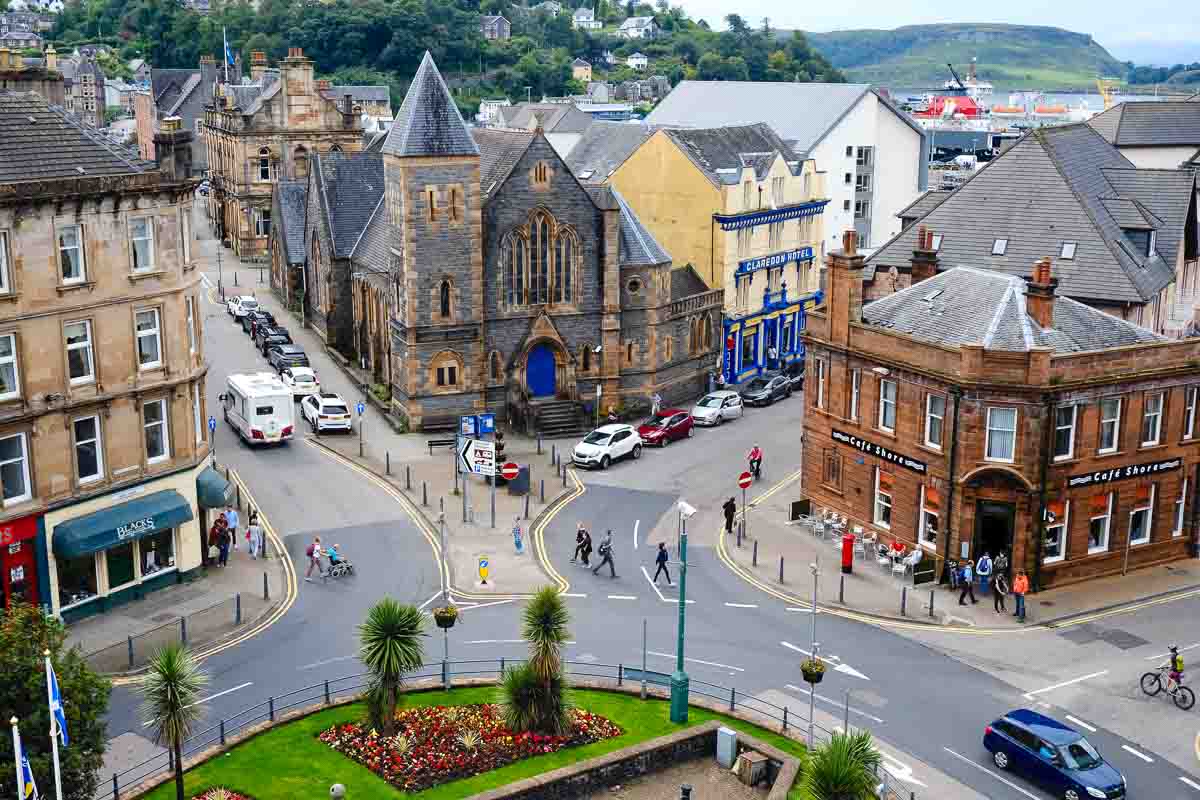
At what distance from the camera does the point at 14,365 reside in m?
35.2

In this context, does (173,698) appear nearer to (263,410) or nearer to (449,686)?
(449,686)

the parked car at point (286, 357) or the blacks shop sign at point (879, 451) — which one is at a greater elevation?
the blacks shop sign at point (879, 451)

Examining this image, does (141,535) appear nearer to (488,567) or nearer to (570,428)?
(488,567)

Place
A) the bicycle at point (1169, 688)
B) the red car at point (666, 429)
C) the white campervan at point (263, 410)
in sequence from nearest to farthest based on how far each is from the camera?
the bicycle at point (1169, 688) → the white campervan at point (263, 410) → the red car at point (666, 429)

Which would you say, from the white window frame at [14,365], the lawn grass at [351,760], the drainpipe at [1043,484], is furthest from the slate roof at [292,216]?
the lawn grass at [351,760]

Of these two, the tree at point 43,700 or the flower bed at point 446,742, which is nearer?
the tree at point 43,700

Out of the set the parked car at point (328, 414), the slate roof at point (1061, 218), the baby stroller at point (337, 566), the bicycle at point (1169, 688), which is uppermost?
the slate roof at point (1061, 218)

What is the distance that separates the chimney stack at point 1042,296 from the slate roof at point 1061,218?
26.0 feet

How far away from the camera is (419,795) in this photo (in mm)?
27766

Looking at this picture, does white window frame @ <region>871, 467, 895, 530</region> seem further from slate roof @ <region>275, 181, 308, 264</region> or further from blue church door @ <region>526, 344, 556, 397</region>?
slate roof @ <region>275, 181, 308, 264</region>

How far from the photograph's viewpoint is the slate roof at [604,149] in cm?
7181

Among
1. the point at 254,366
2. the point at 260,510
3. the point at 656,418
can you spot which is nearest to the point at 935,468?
the point at 656,418

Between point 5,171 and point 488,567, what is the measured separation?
1823cm

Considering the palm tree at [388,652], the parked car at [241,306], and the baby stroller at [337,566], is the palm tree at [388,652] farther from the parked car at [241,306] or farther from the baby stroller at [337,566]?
the parked car at [241,306]
